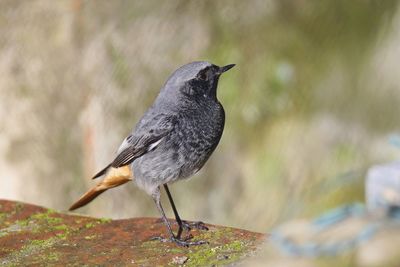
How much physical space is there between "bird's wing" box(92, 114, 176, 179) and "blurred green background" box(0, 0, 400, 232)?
2.59 feet

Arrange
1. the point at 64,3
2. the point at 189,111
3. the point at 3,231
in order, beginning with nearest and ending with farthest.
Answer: the point at 3,231 → the point at 189,111 → the point at 64,3

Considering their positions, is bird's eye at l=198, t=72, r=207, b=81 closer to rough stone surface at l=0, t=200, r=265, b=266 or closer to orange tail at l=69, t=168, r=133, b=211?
orange tail at l=69, t=168, r=133, b=211

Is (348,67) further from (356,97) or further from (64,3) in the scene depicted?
(64,3)

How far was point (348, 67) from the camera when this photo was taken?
187 inches

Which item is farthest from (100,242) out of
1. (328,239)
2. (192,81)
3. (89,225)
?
(328,239)

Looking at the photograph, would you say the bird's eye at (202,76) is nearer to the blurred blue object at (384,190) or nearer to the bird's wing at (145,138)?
Result: the bird's wing at (145,138)

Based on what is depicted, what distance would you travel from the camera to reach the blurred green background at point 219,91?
15.4 feet

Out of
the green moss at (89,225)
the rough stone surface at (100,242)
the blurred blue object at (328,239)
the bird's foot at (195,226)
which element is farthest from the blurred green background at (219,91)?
the blurred blue object at (328,239)

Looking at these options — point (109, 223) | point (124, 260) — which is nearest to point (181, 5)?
point (109, 223)

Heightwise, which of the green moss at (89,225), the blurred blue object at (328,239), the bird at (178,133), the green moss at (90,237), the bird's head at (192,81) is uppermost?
the bird's head at (192,81)

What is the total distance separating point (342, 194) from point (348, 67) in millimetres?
2636

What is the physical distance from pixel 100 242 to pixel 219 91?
2191 mm

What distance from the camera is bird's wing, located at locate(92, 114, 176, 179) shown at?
3920 mm

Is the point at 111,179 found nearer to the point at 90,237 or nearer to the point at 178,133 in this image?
the point at 178,133
